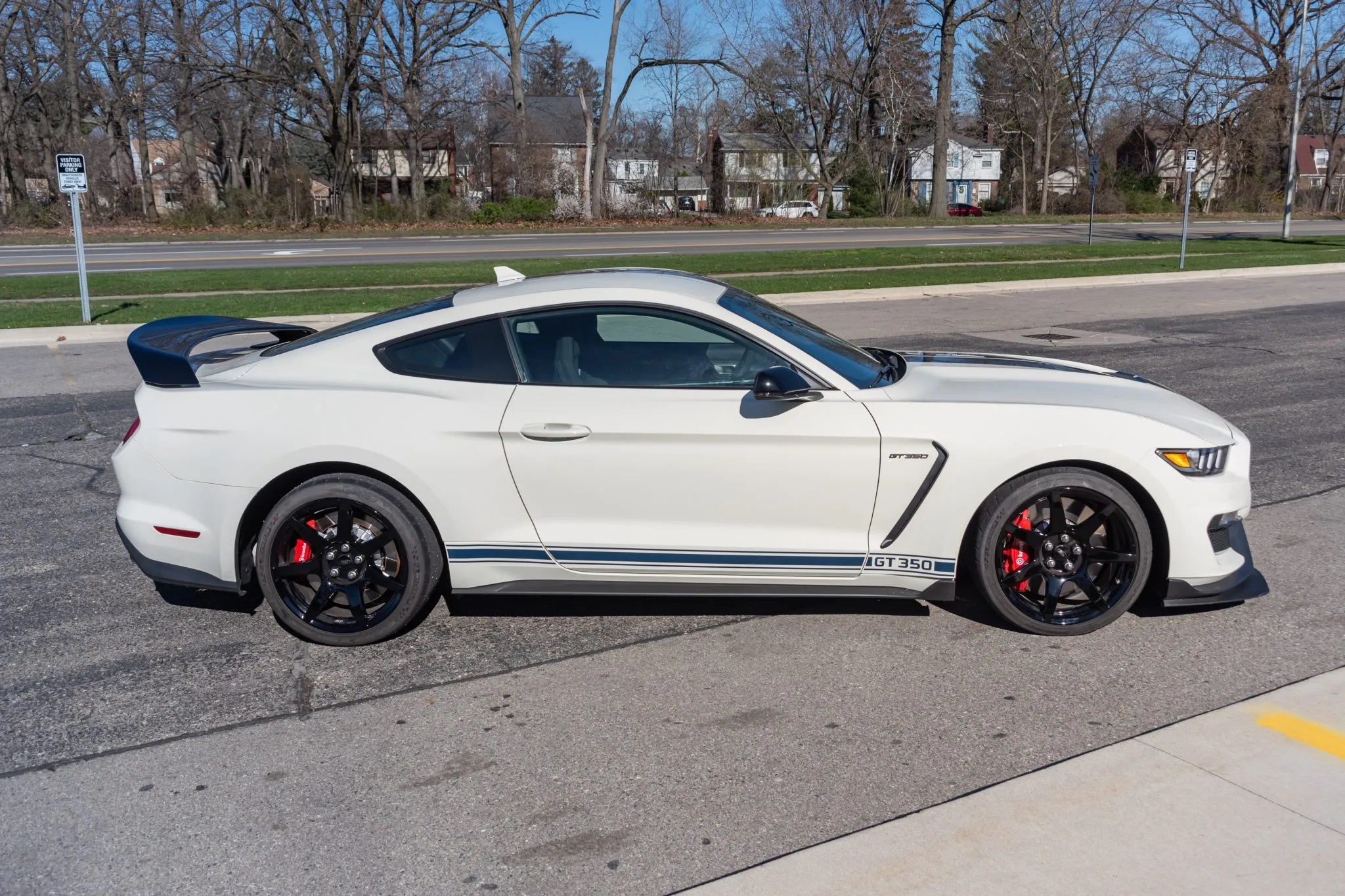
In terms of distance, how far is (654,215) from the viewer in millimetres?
45156

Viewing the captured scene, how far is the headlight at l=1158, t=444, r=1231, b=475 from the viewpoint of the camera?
14.5 feet

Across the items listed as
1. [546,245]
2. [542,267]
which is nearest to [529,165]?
[546,245]

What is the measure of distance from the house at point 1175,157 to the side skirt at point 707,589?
52.3m

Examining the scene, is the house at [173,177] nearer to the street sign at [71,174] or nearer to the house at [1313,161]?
Result: the street sign at [71,174]

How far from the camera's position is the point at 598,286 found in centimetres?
462

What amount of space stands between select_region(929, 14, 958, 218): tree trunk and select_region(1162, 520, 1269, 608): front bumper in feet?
146

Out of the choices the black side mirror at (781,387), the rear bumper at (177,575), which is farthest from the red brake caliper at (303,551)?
the black side mirror at (781,387)

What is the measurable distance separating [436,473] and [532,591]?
62 centimetres

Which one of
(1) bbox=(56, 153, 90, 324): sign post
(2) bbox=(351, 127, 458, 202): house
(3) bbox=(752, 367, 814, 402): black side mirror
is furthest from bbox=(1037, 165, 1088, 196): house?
(3) bbox=(752, 367, 814, 402): black side mirror

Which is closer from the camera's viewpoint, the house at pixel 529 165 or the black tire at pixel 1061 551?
the black tire at pixel 1061 551

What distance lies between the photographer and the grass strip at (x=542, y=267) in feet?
65.4

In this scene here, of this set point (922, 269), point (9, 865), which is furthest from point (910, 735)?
point (922, 269)

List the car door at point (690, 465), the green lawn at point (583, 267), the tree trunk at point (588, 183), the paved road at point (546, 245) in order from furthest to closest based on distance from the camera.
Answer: the tree trunk at point (588, 183)
the paved road at point (546, 245)
the green lawn at point (583, 267)
the car door at point (690, 465)

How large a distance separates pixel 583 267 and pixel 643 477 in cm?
1836
